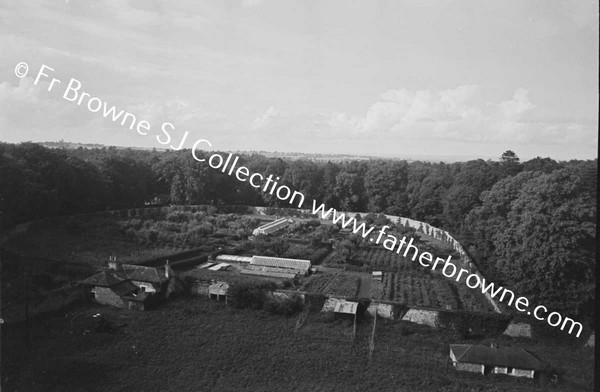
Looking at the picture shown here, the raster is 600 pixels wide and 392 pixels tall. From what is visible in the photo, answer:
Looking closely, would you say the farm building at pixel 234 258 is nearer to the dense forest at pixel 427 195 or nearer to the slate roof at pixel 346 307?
the slate roof at pixel 346 307

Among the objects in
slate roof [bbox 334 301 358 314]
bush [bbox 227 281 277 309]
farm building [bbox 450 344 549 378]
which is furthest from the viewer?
bush [bbox 227 281 277 309]

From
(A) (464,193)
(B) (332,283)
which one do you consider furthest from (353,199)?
(B) (332,283)

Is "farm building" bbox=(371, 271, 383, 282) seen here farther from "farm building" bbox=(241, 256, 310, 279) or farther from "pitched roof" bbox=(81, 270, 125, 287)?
"pitched roof" bbox=(81, 270, 125, 287)

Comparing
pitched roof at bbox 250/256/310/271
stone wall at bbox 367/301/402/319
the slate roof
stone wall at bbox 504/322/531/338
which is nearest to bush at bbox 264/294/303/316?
the slate roof

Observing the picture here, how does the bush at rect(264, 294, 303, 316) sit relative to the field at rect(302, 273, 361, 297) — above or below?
below

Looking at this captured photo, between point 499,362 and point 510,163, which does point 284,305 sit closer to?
point 499,362

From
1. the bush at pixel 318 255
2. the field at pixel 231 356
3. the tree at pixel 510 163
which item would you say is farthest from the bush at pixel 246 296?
the tree at pixel 510 163
